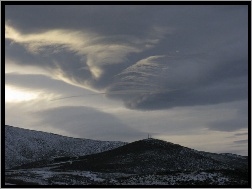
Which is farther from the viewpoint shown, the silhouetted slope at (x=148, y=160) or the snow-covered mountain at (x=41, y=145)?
the snow-covered mountain at (x=41, y=145)

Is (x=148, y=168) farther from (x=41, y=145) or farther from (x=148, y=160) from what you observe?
(x=41, y=145)

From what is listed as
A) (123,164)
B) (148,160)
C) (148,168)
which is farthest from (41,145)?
(148,168)

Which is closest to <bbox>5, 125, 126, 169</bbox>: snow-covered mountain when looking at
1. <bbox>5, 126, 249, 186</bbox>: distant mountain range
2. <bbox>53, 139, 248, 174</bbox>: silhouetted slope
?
<bbox>5, 126, 249, 186</bbox>: distant mountain range

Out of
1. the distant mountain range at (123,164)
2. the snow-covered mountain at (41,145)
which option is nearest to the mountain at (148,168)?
the distant mountain range at (123,164)

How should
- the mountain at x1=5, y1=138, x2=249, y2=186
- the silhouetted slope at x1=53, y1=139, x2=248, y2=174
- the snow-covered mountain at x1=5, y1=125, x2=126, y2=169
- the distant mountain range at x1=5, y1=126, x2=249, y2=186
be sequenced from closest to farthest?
the distant mountain range at x1=5, y1=126, x2=249, y2=186 → the mountain at x1=5, y1=138, x2=249, y2=186 → the silhouetted slope at x1=53, y1=139, x2=248, y2=174 → the snow-covered mountain at x1=5, y1=125, x2=126, y2=169

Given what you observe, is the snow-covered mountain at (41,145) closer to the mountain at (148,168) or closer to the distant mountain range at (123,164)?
the distant mountain range at (123,164)

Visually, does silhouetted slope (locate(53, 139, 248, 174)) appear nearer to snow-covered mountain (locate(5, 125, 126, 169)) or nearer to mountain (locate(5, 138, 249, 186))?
mountain (locate(5, 138, 249, 186))

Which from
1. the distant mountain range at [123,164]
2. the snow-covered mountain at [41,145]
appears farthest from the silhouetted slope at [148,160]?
the snow-covered mountain at [41,145]

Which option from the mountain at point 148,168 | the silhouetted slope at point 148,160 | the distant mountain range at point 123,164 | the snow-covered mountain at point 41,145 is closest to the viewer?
the distant mountain range at point 123,164

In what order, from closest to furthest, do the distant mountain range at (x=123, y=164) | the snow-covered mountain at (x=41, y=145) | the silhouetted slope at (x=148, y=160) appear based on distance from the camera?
the distant mountain range at (x=123, y=164)
the silhouetted slope at (x=148, y=160)
the snow-covered mountain at (x=41, y=145)

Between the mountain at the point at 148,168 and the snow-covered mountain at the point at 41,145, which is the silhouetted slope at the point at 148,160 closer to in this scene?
the mountain at the point at 148,168
